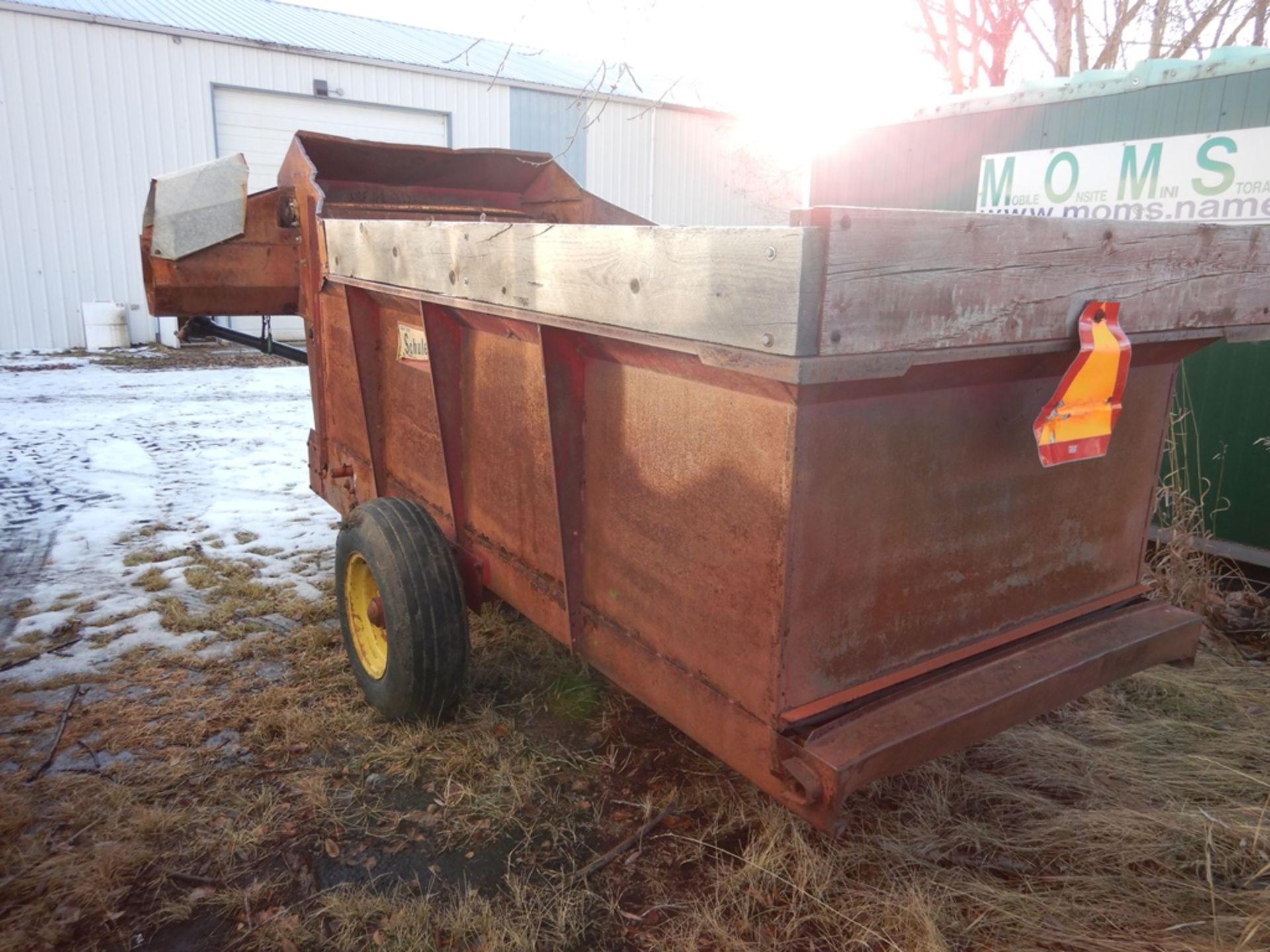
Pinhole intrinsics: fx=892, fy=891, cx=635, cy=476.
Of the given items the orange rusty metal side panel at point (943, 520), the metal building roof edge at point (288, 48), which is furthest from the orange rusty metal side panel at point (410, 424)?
the metal building roof edge at point (288, 48)

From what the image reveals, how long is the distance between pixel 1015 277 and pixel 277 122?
46.4 feet

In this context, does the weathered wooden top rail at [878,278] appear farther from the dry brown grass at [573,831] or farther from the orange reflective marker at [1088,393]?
the dry brown grass at [573,831]

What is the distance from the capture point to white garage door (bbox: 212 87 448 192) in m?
13.1

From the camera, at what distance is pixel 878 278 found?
151cm

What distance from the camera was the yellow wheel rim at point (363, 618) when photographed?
3250 mm

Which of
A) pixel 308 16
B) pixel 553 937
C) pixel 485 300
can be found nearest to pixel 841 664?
pixel 553 937

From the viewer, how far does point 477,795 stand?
2.72m

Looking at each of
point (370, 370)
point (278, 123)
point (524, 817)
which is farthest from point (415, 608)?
point (278, 123)

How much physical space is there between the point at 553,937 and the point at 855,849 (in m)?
0.84

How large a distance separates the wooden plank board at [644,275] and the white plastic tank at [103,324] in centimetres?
1199

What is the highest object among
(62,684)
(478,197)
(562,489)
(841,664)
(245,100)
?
(245,100)

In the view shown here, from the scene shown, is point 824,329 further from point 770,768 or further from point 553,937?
point 553,937

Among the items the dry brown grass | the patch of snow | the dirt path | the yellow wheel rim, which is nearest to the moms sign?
the dirt path

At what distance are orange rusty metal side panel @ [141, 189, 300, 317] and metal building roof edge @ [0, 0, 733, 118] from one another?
7.17 metres
